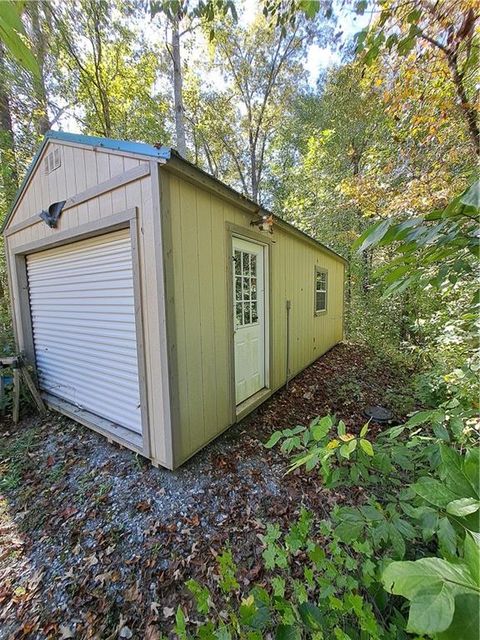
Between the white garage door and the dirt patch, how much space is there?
Result: 0.55m

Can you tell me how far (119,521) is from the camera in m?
2.21

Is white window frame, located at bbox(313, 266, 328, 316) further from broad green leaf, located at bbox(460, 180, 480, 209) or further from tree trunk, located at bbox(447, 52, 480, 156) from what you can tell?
broad green leaf, located at bbox(460, 180, 480, 209)

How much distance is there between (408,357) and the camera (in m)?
5.91

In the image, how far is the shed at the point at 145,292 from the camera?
2.51 meters

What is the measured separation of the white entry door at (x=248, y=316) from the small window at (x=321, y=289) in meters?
2.94

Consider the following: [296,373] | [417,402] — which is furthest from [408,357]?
[296,373]

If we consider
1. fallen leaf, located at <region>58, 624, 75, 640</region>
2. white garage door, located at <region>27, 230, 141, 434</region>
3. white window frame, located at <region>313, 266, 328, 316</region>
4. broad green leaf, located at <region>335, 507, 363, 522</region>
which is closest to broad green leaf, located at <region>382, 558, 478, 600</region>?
broad green leaf, located at <region>335, 507, 363, 522</region>

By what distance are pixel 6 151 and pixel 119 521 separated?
842 cm

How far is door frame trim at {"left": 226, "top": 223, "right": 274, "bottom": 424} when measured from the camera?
3264 millimetres

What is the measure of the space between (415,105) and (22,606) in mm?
6282

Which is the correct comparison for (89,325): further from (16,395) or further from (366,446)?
(366,446)

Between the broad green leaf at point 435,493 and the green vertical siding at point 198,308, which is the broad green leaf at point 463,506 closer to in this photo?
the broad green leaf at point 435,493

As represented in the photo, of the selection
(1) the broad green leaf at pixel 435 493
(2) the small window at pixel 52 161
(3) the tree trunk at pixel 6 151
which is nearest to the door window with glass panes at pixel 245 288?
(2) the small window at pixel 52 161

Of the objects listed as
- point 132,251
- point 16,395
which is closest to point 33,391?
point 16,395
